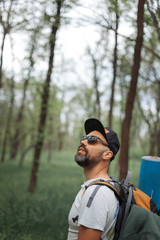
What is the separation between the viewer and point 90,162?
7.75ft

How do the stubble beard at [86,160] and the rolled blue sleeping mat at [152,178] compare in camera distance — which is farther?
the rolled blue sleeping mat at [152,178]

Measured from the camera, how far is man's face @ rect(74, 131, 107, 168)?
236cm

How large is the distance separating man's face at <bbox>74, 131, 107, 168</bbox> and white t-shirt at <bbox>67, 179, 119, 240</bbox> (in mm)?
377

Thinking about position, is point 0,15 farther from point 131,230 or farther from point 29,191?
point 131,230

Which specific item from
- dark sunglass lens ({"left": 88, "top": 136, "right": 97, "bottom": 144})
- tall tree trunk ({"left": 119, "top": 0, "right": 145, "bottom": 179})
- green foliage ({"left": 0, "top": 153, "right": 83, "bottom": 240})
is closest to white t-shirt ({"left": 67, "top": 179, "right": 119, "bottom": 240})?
dark sunglass lens ({"left": 88, "top": 136, "right": 97, "bottom": 144})

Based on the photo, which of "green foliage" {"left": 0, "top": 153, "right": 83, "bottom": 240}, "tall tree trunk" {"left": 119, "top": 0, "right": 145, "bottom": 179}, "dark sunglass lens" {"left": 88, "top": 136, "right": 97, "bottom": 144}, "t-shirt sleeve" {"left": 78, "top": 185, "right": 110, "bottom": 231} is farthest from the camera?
"tall tree trunk" {"left": 119, "top": 0, "right": 145, "bottom": 179}

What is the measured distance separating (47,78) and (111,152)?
28.8 ft

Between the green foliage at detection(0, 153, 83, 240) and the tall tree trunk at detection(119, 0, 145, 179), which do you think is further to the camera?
the tall tree trunk at detection(119, 0, 145, 179)

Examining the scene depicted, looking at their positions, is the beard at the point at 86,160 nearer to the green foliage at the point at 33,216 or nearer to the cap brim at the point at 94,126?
the cap brim at the point at 94,126

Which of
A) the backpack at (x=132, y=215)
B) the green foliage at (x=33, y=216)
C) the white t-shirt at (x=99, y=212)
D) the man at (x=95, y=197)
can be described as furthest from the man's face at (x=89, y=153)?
the green foliage at (x=33, y=216)

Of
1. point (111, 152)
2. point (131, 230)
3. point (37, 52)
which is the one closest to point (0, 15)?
point (37, 52)

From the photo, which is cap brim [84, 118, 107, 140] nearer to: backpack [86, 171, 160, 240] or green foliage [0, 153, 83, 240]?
backpack [86, 171, 160, 240]

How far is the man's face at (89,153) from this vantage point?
7.75ft

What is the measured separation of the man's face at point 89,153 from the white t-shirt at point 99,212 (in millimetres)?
377
